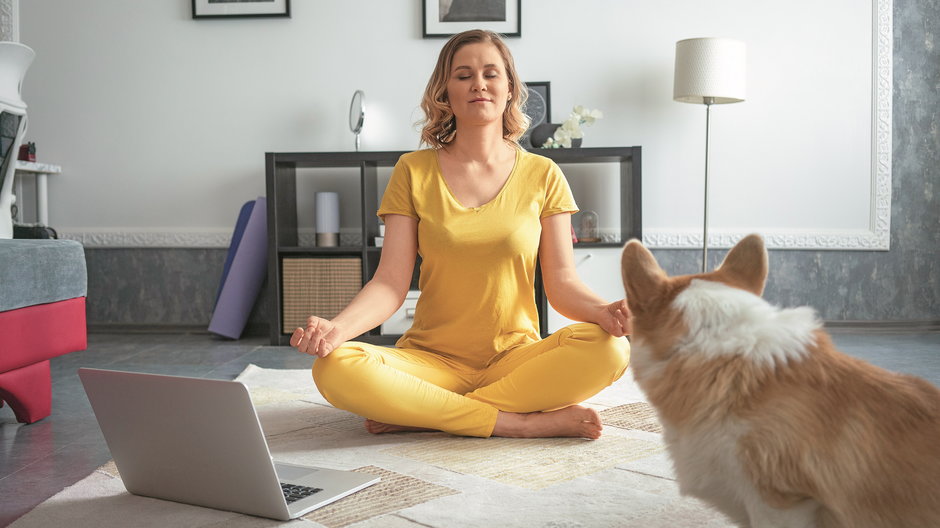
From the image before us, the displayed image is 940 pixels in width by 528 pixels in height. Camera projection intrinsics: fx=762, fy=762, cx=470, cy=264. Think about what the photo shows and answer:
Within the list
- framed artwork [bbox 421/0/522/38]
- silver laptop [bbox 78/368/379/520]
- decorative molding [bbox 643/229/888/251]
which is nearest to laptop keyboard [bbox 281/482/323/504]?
silver laptop [bbox 78/368/379/520]

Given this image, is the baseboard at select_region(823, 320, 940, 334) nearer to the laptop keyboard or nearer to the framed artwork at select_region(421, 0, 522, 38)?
the framed artwork at select_region(421, 0, 522, 38)

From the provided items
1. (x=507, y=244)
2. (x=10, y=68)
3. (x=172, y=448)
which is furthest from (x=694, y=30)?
(x=172, y=448)

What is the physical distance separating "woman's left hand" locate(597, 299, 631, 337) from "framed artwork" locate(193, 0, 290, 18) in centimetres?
294

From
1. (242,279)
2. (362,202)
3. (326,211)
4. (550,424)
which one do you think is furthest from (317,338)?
(242,279)

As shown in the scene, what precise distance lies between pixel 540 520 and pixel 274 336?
2606 mm

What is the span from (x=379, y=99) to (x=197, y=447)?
2931mm

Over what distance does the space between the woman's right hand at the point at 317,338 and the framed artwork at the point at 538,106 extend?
2402mm

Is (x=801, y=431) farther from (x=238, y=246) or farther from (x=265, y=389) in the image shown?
(x=238, y=246)

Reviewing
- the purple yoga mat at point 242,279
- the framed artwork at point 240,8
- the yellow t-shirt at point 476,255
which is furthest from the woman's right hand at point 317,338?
the framed artwork at point 240,8

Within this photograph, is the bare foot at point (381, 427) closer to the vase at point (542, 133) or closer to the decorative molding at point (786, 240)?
the vase at point (542, 133)

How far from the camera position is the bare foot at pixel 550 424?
1.77 m

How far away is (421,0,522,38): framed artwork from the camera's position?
3.92 metres

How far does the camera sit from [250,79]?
399 centimetres

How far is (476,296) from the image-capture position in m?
A: 1.88
